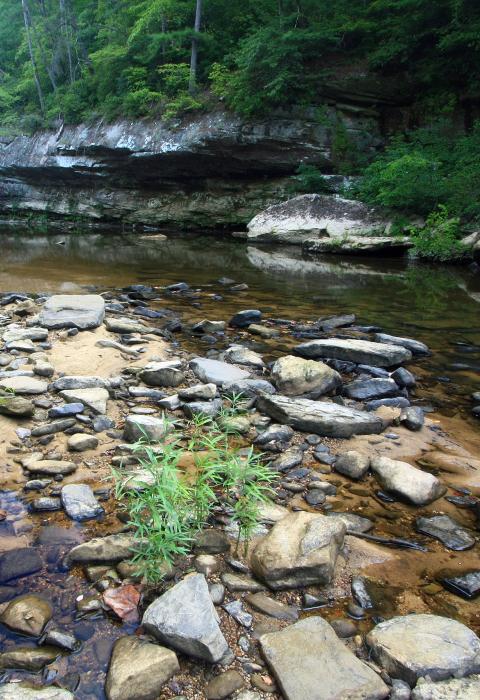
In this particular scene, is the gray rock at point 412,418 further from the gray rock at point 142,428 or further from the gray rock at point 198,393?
the gray rock at point 142,428

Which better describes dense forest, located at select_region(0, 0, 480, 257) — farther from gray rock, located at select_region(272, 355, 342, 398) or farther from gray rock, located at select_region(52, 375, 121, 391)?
gray rock, located at select_region(52, 375, 121, 391)

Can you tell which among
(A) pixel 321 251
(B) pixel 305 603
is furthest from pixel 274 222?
(B) pixel 305 603

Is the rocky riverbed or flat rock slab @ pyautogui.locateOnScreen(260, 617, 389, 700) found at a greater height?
flat rock slab @ pyautogui.locateOnScreen(260, 617, 389, 700)

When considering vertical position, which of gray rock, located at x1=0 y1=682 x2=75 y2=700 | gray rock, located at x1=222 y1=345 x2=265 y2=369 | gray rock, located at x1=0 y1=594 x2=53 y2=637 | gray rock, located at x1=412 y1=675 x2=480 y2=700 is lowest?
gray rock, located at x1=222 y1=345 x2=265 y2=369

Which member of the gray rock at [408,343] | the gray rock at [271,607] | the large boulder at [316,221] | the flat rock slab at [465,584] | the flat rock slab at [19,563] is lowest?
the large boulder at [316,221]

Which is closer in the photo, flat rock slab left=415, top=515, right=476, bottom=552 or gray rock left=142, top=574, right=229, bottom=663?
gray rock left=142, top=574, right=229, bottom=663

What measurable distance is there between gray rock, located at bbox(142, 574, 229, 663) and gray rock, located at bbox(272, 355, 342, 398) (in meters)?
2.22

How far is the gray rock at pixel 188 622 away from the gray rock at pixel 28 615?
36 cm

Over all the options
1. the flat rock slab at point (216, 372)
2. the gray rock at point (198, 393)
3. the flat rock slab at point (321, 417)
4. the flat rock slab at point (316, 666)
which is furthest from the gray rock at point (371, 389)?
the flat rock slab at point (316, 666)

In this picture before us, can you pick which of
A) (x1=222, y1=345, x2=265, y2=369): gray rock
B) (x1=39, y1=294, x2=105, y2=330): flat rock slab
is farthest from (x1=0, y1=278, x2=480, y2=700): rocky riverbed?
(x1=39, y1=294, x2=105, y2=330): flat rock slab

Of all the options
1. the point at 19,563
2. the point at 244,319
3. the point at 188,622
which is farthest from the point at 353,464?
the point at 244,319

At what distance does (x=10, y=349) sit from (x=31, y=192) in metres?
28.7

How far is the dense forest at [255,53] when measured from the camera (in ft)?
52.1

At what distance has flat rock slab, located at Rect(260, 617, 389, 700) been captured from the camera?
1.37m
